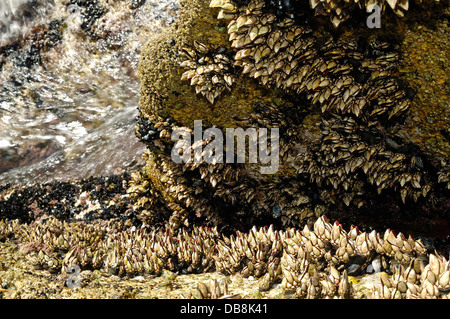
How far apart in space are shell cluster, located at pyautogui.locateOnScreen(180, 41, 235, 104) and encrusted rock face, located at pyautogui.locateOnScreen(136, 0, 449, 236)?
0.05 ft

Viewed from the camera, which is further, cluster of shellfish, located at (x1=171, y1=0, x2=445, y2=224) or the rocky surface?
cluster of shellfish, located at (x1=171, y1=0, x2=445, y2=224)

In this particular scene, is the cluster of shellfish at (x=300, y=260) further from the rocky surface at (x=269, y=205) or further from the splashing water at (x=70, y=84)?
the splashing water at (x=70, y=84)

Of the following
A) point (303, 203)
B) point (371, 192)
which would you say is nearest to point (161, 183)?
point (303, 203)

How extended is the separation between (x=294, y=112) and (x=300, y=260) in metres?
2.38

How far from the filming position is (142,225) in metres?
6.86

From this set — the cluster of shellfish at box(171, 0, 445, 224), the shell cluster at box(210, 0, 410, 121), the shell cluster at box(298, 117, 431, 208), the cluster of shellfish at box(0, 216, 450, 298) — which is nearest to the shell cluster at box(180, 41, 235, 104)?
the cluster of shellfish at box(171, 0, 445, 224)

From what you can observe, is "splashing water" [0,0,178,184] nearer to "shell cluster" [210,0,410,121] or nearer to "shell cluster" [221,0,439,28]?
"shell cluster" [210,0,410,121]

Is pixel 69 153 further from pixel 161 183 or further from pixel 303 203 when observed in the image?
pixel 303 203

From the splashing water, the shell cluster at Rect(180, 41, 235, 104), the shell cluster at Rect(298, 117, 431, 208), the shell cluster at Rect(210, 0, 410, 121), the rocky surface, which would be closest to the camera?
the rocky surface

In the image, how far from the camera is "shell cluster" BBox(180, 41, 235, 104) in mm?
4816

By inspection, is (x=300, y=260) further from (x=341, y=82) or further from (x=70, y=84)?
(x=70, y=84)

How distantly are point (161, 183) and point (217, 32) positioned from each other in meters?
3.11

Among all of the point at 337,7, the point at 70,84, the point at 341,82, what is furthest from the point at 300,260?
the point at 70,84

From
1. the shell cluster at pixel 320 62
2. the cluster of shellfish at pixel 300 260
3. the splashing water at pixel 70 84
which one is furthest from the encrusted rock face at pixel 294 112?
the splashing water at pixel 70 84
